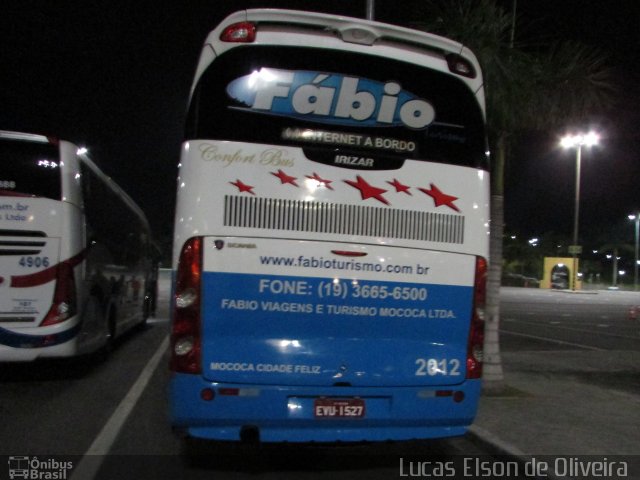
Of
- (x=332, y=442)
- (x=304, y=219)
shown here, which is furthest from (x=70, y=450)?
(x=304, y=219)

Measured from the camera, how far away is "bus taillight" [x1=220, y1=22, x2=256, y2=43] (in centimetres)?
559

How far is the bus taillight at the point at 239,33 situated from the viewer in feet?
18.4

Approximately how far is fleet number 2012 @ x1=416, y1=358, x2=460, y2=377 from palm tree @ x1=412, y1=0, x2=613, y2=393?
389 centimetres

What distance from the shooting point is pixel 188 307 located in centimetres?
532

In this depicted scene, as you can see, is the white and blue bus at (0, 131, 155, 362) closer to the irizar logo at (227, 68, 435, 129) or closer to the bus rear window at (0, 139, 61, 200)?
the bus rear window at (0, 139, 61, 200)

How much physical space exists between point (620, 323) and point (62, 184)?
72.0 feet

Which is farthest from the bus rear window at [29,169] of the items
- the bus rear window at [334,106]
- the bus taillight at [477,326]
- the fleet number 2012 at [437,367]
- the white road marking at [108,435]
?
the bus taillight at [477,326]

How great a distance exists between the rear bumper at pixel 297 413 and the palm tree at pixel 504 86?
4.04 m

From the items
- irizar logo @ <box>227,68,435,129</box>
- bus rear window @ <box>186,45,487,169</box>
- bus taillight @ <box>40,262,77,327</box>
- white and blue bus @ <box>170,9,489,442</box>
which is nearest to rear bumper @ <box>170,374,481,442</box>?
white and blue bus @ <box>170,9,489,442</box>

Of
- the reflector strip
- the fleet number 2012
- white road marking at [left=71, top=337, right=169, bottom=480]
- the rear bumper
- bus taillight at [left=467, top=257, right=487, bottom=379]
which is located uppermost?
the reflector strip

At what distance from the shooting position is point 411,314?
571 centimetres

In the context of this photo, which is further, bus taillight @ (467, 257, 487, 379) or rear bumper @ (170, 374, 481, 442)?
bus taillight @ (467, 257, 487, 379)

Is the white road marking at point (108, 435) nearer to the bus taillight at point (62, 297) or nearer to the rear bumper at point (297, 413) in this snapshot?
the rear bumper at point (297, 413)

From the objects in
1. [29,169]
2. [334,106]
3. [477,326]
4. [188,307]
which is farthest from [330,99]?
[29,169]
